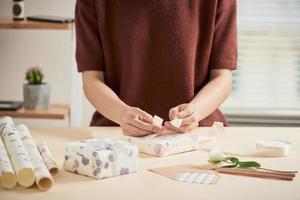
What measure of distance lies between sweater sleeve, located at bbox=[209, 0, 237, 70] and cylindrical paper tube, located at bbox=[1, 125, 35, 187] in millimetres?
796

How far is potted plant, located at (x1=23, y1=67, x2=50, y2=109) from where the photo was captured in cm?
299

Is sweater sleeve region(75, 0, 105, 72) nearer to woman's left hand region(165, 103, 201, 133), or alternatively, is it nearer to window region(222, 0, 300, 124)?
woman's left hand region(165, 103, 201, 133)

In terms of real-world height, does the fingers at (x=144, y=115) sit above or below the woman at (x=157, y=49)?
below

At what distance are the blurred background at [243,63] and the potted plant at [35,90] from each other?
0.47ft

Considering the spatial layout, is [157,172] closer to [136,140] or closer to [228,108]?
[136,140]

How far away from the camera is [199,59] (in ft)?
6.48

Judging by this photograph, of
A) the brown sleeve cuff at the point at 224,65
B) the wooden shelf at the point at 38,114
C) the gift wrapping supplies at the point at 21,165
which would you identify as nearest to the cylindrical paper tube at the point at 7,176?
the gift wrapping supplies at the point at 21,165

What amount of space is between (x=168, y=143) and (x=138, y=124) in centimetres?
13

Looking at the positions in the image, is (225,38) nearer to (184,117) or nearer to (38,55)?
(184,117)

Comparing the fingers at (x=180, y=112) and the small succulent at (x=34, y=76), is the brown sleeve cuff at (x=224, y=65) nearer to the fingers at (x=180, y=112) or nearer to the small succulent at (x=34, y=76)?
the fingers at (x=180, y=112)

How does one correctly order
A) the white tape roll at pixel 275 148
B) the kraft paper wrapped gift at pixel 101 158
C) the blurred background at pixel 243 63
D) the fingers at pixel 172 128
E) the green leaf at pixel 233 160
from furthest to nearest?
the blurred background at pixel 243 63 → the fingers at pixel 172 128 → the white tape roll at pixel 275 148 → the green leaf at pixel 233 160 → the kraft paper wrapped gift at pixel 101 158

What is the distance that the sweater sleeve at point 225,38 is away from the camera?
1.95 m

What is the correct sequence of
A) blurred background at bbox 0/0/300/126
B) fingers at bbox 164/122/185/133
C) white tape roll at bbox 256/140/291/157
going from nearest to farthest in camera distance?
1. white tape roll at bbox 256/140/291/157
2. fingers at bbox 164/122/185/133
3. blurred background at bbox 0/0/300/126

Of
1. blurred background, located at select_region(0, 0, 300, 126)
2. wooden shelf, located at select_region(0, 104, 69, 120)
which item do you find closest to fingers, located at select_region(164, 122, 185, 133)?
wooden shelf, located at select_region(0, 104, 69, 120)
